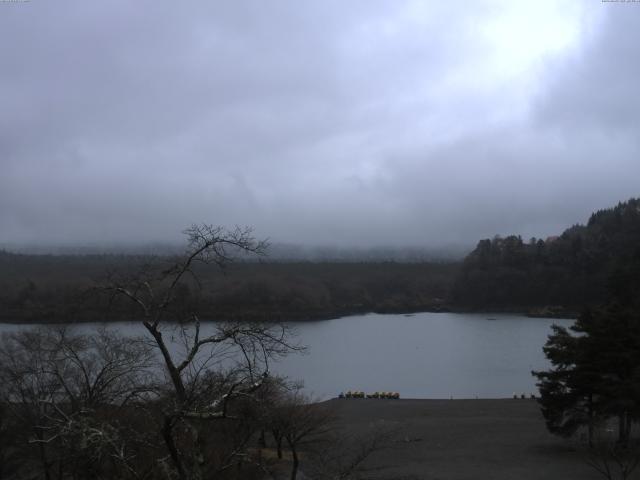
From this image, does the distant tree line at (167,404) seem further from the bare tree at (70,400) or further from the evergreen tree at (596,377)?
the evergreen tree at (596,377)

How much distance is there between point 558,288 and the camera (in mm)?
66312

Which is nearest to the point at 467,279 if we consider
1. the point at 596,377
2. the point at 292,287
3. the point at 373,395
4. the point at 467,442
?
the point at 292,287

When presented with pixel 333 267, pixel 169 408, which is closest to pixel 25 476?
pixel 169 408

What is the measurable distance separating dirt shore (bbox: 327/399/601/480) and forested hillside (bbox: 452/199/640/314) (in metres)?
44.0

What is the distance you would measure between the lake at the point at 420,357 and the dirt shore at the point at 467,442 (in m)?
3.69

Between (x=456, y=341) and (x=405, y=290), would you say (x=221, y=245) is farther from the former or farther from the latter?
(x=405, y=290)

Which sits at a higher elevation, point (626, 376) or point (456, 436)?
point (626, 376)

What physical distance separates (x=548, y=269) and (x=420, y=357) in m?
35.7

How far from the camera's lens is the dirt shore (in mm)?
Answer: 12859

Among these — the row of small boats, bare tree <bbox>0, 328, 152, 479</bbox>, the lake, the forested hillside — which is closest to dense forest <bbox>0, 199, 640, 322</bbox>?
the forested hillside

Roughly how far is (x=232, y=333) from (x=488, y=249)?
78.6 meters

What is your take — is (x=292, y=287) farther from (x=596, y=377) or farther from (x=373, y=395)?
(x=596, y=377)

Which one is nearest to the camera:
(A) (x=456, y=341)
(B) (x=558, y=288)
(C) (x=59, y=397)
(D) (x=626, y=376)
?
(C) (x=59, y=397)

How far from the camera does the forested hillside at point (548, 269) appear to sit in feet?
213
